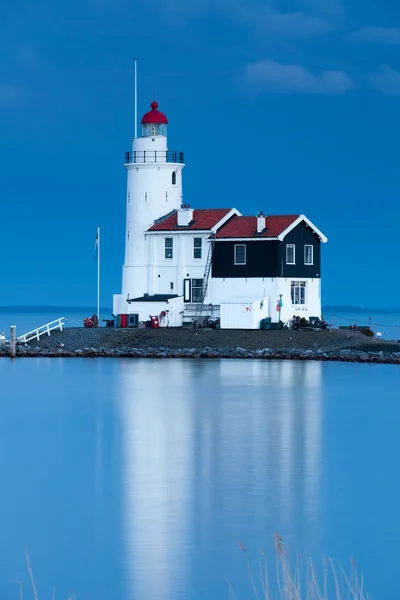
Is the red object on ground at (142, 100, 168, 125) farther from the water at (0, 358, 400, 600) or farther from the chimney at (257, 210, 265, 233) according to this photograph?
the water at (0, 358, 400, 600)

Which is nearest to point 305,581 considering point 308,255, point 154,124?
point 308,255

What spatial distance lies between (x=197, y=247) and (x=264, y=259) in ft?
10.5

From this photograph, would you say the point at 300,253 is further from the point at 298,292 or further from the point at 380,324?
the point at 380,324

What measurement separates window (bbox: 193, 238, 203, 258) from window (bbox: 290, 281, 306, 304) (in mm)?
4272

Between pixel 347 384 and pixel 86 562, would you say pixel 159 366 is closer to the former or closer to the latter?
pixel 347 384

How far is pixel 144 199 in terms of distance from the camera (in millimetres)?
53344

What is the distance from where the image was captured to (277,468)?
2388 cm

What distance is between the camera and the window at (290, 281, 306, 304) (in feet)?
169

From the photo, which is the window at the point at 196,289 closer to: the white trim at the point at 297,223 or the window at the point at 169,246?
the window at the point at 169,246

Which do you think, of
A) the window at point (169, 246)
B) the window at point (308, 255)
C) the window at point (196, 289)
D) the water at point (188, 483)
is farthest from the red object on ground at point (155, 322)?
the water at point (188, 483)

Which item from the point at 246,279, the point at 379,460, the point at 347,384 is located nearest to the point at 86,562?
the point at 379,460

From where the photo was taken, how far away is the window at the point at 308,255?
52219 millimetres

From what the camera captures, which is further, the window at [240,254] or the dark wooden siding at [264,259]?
the window at [240,254]

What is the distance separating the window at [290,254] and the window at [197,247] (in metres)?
3.83
